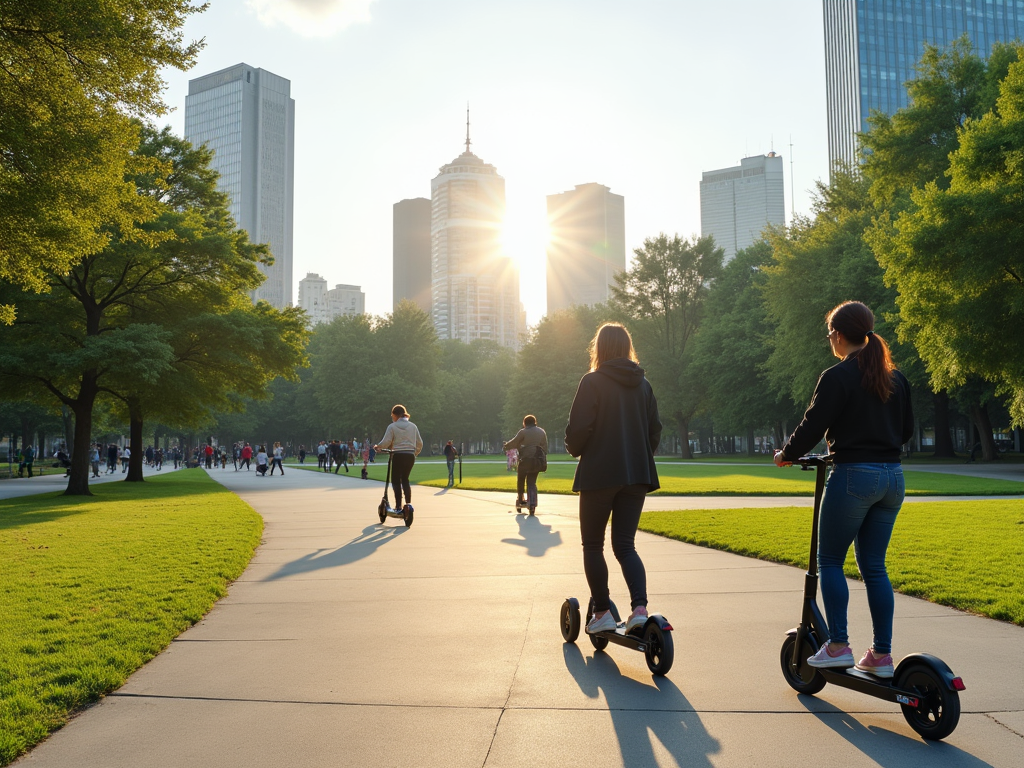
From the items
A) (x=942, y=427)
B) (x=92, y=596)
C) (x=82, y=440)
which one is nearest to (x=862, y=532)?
(x=92, y=596)

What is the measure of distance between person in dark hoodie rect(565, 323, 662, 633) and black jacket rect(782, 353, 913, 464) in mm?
1146

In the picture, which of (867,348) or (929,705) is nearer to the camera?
(929,705)

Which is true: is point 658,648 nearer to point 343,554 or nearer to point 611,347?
point 611,347

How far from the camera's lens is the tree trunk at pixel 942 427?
41.9 m

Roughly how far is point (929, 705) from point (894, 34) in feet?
410

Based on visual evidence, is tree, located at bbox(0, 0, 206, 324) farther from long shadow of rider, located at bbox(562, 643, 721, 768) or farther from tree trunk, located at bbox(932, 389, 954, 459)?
tree trunk, located at bbox(932, 389, 954, 459)

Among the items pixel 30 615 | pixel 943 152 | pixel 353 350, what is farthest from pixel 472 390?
pixel 30 615

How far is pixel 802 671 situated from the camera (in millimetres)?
4352

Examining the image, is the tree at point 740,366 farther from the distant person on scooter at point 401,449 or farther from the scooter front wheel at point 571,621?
the scooter front wheel at point 571,621

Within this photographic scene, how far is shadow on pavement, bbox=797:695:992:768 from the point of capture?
338cm

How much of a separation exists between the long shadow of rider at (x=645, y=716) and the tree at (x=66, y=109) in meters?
11.0

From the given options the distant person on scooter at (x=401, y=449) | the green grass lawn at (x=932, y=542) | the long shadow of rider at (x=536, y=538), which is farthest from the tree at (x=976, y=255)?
the distant person on scooter at (x=401, y=449)

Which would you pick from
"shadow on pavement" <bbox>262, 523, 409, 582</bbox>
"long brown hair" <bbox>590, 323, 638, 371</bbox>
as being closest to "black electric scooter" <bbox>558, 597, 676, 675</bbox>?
"long brown hair" <bbox>590, 323, 638, 371</bbox>

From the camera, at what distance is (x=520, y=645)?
18.0ft
